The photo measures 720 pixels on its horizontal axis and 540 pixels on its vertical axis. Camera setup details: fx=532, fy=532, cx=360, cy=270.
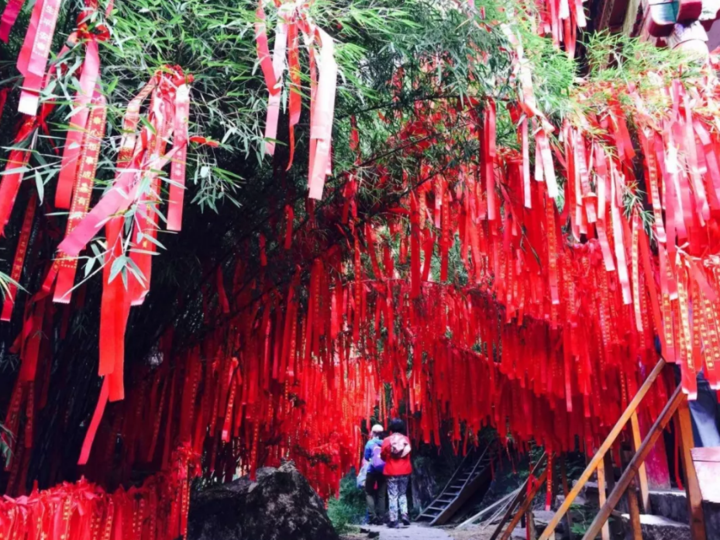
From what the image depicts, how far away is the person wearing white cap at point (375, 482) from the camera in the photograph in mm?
5992

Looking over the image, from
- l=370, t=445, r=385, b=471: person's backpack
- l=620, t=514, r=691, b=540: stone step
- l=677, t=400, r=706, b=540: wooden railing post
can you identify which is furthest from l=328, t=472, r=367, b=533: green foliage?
l=677, t=400, r=706, b=540: wooden railing post

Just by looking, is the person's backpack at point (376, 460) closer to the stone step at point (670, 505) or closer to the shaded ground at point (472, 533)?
the shaded ground at point (472, 533)

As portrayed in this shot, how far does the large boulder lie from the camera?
3493 millimetres

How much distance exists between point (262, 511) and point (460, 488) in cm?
521

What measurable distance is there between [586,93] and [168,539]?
8.69 ft

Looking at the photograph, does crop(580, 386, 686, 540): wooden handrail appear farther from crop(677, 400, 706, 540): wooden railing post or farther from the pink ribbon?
the pink ribbon

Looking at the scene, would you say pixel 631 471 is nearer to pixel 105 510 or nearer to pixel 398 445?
pixel 105 510

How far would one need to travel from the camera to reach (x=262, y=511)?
12.2 feet

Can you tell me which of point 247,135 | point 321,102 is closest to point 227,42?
point 247,135

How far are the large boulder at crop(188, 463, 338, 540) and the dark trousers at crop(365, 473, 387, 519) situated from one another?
2068mm

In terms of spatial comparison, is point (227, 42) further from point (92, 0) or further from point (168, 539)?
point (168, 539)

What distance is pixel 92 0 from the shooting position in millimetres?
1298

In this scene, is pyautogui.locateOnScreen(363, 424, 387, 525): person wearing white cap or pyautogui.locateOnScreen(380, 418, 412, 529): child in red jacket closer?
pyautogui.locateOnScreen(380, 418, 412, 529): child in red jacket

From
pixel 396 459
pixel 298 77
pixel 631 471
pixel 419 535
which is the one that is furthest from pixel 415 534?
pixel 298 77
